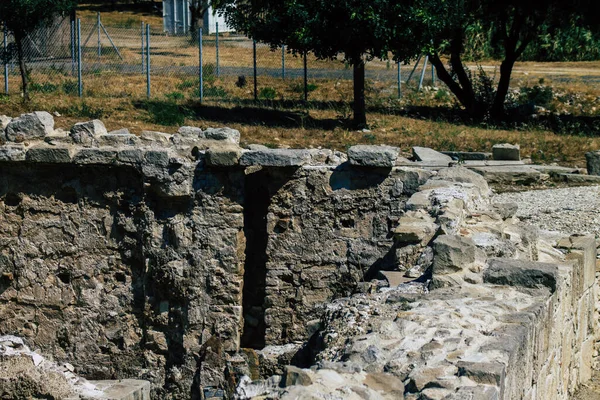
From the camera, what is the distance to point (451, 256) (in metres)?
6.11

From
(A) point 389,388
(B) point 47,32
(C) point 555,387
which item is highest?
(B) point 47,32

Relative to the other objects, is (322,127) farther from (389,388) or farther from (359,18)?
(389,388)

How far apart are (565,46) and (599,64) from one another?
1871 millimetres

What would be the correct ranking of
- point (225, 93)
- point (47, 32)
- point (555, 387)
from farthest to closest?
1. point (47, 32)
2. point (225, 93)
3. point (555, 387)

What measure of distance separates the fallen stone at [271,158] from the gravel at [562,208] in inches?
124

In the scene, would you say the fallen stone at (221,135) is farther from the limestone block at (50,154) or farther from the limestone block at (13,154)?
the limestone block at (13,154)

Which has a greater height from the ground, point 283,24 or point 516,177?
point 283,24

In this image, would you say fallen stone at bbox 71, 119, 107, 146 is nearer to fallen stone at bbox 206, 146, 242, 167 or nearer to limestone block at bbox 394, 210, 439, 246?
fallen stone at bbox 206, 146, 242, 167

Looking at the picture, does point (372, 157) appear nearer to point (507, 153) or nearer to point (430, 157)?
point (430, 157)

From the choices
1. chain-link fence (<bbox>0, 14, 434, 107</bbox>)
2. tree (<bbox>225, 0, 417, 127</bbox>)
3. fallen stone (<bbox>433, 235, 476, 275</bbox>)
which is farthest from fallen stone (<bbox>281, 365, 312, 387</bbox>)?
chain-link fence (<bbox>0, 14, 434, 107</bbox>)

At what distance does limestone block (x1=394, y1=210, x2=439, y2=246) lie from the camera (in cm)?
743

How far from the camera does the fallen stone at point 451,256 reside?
6105 mm

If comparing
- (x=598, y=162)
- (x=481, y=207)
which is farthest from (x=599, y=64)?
(x=481, y=207)

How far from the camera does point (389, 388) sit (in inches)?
176
